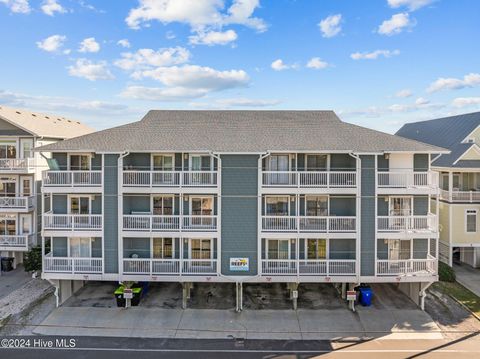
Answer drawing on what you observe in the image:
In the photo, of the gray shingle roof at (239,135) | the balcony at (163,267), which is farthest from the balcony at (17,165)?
the balcony at (163,267)

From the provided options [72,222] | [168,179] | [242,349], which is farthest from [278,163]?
[72,222]

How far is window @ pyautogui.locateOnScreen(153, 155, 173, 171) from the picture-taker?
70.2ft

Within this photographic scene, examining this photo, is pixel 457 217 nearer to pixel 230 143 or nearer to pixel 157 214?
pixel 230 143

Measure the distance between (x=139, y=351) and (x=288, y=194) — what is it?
10.4m

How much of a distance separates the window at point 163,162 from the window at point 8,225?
12125 millimetres

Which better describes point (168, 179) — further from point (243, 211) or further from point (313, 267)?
point (313, 267)

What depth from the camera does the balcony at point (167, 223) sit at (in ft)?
66.0

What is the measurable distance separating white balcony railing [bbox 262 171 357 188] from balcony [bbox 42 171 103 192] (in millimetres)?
9038

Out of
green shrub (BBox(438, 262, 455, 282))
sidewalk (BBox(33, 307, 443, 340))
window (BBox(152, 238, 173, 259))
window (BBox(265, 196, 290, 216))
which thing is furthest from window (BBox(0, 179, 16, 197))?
green shrub (BBox(438, 262, 455, 282))

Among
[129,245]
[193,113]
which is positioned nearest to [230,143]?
[193,113]

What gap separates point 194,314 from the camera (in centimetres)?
1964

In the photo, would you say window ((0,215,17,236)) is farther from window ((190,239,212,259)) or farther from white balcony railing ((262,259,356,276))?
white balcony railing ((262,259,356,276))

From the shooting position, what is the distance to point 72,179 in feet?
66.0

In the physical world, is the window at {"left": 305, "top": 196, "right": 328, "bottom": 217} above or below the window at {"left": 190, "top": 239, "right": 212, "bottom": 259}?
above
